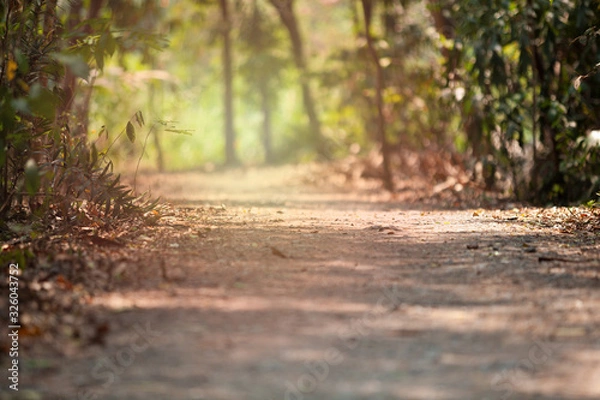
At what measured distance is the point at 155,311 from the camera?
4.38m

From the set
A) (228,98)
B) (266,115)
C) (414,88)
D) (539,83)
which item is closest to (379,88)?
(414,88)

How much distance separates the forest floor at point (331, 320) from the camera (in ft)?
11.4

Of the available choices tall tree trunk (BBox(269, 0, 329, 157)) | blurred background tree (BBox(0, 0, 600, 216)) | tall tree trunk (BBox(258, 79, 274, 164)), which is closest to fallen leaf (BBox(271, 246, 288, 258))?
blurred background tree (BBox(0, 0, 600, 216))

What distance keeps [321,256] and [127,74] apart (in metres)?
12.1

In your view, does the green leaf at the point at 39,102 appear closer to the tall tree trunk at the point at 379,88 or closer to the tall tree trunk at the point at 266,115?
the tall tree trunk at the point at 379,88

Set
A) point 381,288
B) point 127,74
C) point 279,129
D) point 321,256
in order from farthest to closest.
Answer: point 279,129, point 127,74, point 321,256, point 381,288

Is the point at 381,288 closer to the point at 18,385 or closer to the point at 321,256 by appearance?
the point at 321,256

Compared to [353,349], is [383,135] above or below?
above

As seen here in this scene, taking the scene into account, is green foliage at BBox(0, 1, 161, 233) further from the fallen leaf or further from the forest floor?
the fallen leaf

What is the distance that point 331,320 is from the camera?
4273mm

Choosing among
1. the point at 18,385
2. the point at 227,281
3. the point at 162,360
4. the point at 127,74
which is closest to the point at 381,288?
the point at 227,281

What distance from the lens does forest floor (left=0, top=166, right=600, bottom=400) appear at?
3.49 meters

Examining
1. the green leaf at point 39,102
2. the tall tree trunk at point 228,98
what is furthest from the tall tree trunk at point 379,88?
the tall tree trunk at point 228,98

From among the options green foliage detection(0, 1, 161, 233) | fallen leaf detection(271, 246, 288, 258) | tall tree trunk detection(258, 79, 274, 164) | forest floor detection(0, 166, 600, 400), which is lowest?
forest floor detection(0, 166, 600, 400)
